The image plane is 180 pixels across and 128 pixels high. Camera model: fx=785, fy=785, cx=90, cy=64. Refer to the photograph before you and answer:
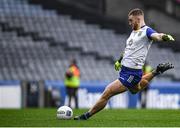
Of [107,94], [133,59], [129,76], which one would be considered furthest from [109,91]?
[133,59]

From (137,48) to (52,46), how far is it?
20491 mm

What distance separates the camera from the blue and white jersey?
14898 millimetres

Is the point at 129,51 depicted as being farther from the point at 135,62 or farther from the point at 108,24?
the point at 108,24

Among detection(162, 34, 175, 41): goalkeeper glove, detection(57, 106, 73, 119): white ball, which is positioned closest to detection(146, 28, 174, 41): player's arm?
detection(162, 34, 175, 41): goalkeeper glove

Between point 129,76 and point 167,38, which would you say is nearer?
point 167,38

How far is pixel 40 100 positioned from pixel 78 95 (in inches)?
57.2

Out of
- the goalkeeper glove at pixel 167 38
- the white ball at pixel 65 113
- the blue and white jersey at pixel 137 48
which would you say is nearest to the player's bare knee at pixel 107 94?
the blue and white jersey at pixel 137 48

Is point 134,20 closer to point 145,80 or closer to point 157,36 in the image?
point 157,36

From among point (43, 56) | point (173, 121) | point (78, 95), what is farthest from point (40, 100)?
point (173, 121)

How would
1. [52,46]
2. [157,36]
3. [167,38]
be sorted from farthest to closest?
[52,46], [157,36], [167,38]

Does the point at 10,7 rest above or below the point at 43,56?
above

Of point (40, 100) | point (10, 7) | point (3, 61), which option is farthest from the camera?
point (10, 7)

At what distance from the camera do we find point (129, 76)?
49.3 feet

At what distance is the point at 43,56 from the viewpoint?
34.2 meters
